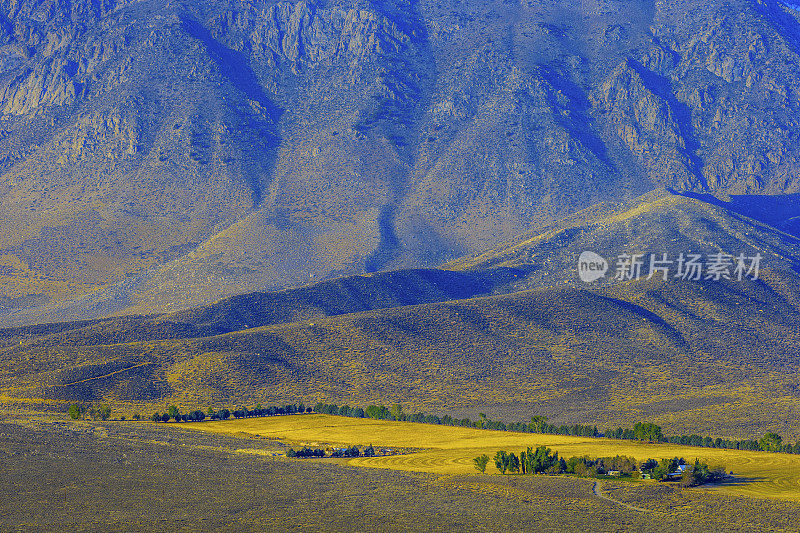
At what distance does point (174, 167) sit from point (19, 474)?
498 feet

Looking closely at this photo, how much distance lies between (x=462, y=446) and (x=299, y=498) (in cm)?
1785

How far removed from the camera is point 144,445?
4381 centimetres

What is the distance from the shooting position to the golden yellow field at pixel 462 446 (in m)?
40.4

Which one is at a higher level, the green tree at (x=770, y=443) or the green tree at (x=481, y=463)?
the green tree at (x=770, y=443)

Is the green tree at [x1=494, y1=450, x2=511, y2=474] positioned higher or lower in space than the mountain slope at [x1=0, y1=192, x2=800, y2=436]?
lower

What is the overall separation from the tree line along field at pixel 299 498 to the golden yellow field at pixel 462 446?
2.58 m

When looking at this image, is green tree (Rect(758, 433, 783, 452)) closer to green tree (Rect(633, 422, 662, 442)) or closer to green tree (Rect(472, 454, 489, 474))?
green tree (Rect(633, 422, 662, 442))

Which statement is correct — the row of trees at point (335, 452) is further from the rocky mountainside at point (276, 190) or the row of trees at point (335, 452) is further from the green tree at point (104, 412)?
the rocky mountainside at point (276, 190)

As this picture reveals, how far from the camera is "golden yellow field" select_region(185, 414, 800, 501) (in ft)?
133

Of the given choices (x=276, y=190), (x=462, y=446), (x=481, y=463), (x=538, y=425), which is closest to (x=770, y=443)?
(x=538, y=425)

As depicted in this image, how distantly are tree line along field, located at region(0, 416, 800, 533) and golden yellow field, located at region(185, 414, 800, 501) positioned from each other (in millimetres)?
2577

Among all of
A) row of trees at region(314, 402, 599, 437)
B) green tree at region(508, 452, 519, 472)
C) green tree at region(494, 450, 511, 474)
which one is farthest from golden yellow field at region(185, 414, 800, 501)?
row of trees at region(314, 402, 599, 437)

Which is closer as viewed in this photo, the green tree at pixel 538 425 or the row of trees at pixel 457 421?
the row of trees at pixel 457 421

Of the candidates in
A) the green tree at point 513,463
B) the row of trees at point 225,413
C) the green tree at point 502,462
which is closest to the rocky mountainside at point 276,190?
the row of trees at point 225,413
